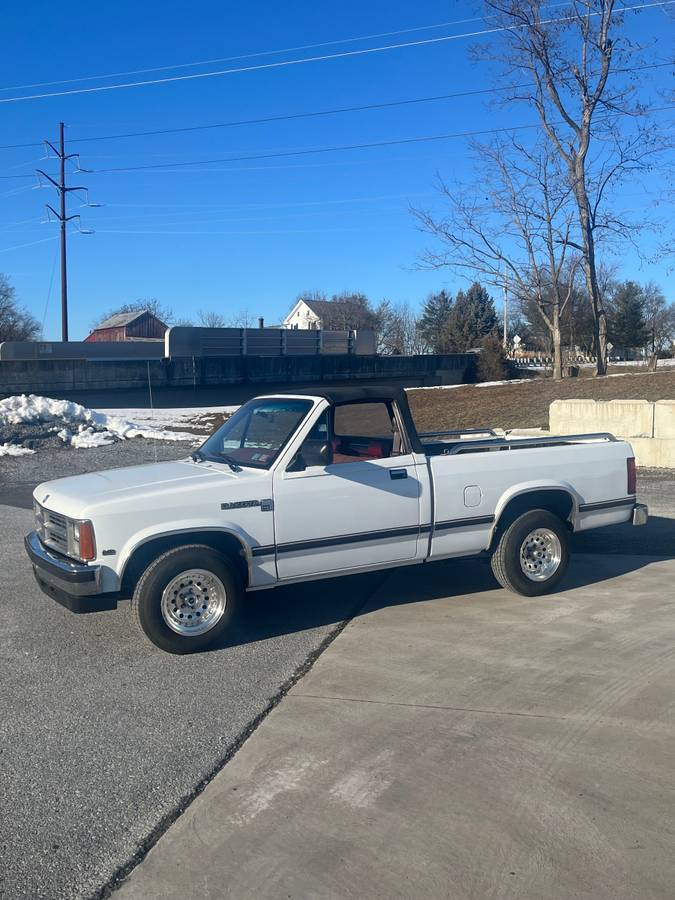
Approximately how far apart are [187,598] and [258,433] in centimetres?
159

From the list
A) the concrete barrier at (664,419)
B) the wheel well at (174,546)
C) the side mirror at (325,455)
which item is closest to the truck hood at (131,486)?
the wheel well at (174,546)

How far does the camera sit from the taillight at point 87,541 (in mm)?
5758

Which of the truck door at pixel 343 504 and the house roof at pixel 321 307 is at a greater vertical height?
the house roof at pixel 321 307

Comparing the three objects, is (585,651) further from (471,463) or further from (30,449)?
(30,449)

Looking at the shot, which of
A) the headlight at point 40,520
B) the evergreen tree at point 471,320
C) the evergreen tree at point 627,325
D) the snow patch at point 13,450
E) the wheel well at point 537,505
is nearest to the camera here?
the headlight at point 40,520

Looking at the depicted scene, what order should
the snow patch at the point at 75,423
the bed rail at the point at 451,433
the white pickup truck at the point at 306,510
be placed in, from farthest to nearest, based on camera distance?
the snow patch at the point at 75,423 < the bed rail at the point at 451,433 < the white pickup truck at the point at 306,510

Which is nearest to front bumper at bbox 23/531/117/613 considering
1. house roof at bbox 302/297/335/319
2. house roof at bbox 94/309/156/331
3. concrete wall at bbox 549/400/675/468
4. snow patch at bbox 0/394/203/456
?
concrete wall at bbox 549/400/675/468

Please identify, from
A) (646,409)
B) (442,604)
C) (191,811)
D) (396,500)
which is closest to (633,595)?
(442,604)

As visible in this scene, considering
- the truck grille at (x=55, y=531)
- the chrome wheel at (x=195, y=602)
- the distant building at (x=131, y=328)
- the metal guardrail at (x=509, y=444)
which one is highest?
the distant building at (x=131, y=328)

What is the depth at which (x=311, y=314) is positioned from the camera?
9050 cm

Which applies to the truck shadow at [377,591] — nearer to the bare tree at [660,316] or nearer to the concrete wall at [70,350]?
the concrete wall at [70,350]

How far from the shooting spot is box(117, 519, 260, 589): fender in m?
5.79

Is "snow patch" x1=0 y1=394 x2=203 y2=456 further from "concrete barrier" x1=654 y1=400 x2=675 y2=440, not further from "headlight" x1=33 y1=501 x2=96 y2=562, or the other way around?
"headlight" x1=33 y1=501 x2=96 y2=562

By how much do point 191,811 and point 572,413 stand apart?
41.0ft
